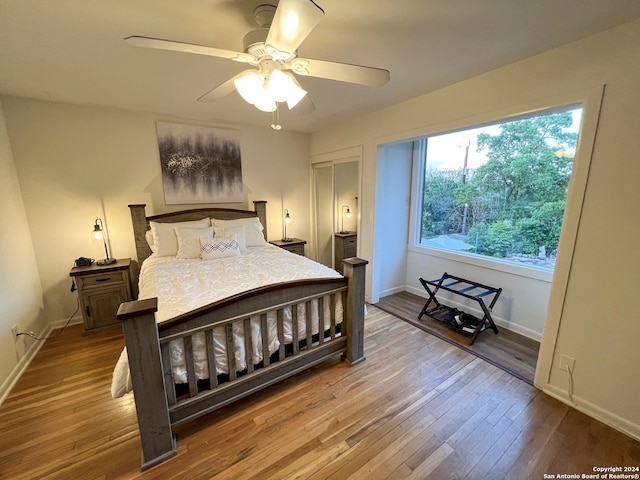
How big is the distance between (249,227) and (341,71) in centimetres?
240

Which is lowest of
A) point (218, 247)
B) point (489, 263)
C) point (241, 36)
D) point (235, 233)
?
point (489, 263)

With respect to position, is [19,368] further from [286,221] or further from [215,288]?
[286,221]

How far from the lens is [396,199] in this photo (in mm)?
3516

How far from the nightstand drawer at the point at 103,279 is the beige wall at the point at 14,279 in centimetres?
41

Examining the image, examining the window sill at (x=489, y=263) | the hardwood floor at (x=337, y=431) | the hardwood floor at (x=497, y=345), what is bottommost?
the hardwood floor at (x=337, y=431)

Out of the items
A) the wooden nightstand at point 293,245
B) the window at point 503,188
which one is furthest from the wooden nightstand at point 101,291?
the window at point 503,188

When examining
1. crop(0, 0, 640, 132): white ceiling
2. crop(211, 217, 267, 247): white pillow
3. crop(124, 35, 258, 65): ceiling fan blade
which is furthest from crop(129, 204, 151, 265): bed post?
crop(124, 35, 258, 65): ceiling fan blade

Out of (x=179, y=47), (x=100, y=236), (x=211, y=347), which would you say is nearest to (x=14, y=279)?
(x=100, y=236)

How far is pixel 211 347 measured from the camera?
156 cm

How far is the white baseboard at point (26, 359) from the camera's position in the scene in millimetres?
1911

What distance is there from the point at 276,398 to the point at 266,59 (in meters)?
2.15

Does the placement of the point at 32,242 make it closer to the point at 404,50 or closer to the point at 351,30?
the point at 351,30

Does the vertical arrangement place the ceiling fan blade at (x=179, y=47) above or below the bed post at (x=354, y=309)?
above

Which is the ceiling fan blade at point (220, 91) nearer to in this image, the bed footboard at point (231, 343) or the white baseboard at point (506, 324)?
the bed footboard at point (231, 343)
